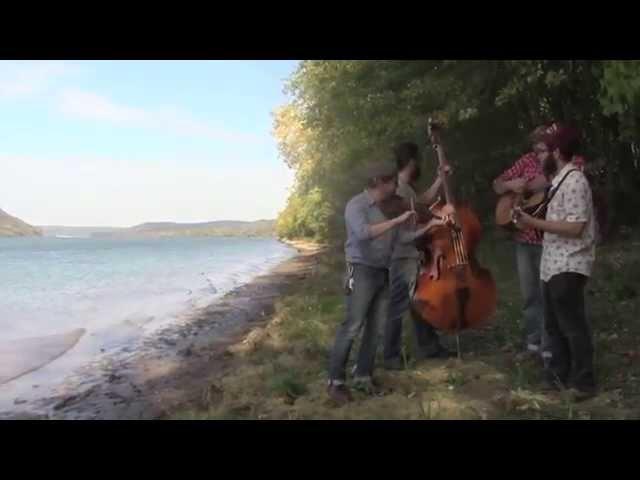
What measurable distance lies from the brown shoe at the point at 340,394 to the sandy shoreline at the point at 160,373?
1.53m

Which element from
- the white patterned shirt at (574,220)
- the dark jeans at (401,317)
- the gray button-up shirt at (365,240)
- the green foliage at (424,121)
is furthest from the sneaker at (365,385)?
the green foliage at (424,121)

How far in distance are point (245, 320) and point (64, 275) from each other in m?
15.1

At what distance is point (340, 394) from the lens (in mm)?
3764

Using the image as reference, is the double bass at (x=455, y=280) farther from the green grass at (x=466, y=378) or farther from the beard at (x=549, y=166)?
the beard at (x=549, y=166)

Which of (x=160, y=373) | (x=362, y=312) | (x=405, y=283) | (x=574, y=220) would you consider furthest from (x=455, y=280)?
(x=160, y=373)

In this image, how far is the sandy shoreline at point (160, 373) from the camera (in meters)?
5.14

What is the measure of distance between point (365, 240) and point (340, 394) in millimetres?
901

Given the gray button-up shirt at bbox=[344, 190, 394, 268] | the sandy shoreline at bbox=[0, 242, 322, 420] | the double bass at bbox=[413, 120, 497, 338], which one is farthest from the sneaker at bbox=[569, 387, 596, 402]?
the sandy shoreline at bbox=[0, 242, 322, 420]

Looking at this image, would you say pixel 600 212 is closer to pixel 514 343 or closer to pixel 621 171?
pixel 514 343

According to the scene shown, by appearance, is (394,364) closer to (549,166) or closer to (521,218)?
(521,218)

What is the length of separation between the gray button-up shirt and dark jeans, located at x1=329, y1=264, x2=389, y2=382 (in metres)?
0.05

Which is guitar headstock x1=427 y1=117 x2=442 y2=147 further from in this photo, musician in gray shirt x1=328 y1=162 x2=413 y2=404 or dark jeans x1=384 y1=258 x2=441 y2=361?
dark jeans x1=384 y1=258 x2=441 y2=361
